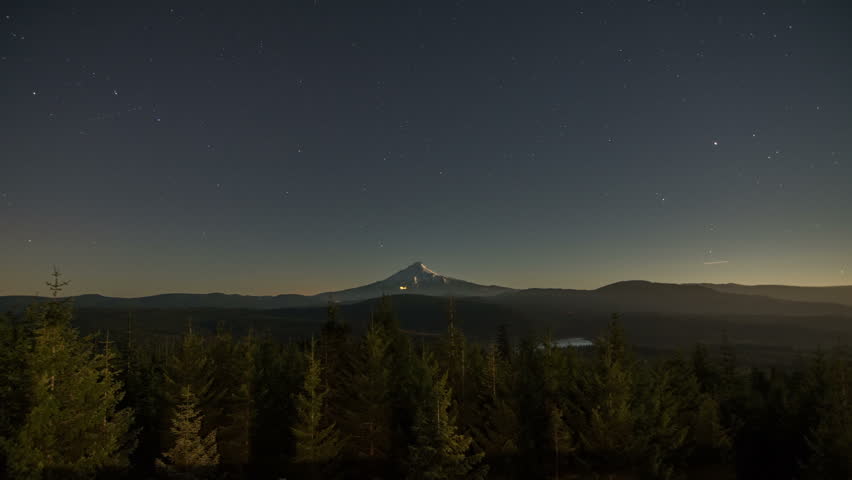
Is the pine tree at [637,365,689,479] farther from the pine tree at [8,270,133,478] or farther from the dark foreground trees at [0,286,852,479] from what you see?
the pine tree at [8,270,133,478]

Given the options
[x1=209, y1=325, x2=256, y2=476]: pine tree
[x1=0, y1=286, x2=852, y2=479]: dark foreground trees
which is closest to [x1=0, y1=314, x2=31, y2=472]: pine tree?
[x1=0, y1=286, x2=852, y2=479]: dark foreground trees

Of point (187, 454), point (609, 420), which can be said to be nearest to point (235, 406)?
point (187, 454)

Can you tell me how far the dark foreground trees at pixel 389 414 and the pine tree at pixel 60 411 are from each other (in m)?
0.07

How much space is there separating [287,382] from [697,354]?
43779mm

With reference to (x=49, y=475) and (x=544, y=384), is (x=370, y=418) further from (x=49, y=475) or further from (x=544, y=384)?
(x=49, y=475)

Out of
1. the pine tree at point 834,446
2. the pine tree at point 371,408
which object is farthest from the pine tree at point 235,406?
the pine tree at point 834,446

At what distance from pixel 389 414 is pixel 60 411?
62.6 ft

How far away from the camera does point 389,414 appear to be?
101 ft

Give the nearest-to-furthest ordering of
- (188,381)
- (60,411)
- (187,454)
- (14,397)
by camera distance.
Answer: (14,397), (60,411), (187,454), (188,381)

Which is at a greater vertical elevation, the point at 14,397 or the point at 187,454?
the point at 14,397

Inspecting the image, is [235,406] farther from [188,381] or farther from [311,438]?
[311,438]

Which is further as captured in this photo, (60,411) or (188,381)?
(188,381)

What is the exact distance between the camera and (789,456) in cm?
3559

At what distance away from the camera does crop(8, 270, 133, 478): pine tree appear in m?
17.4
